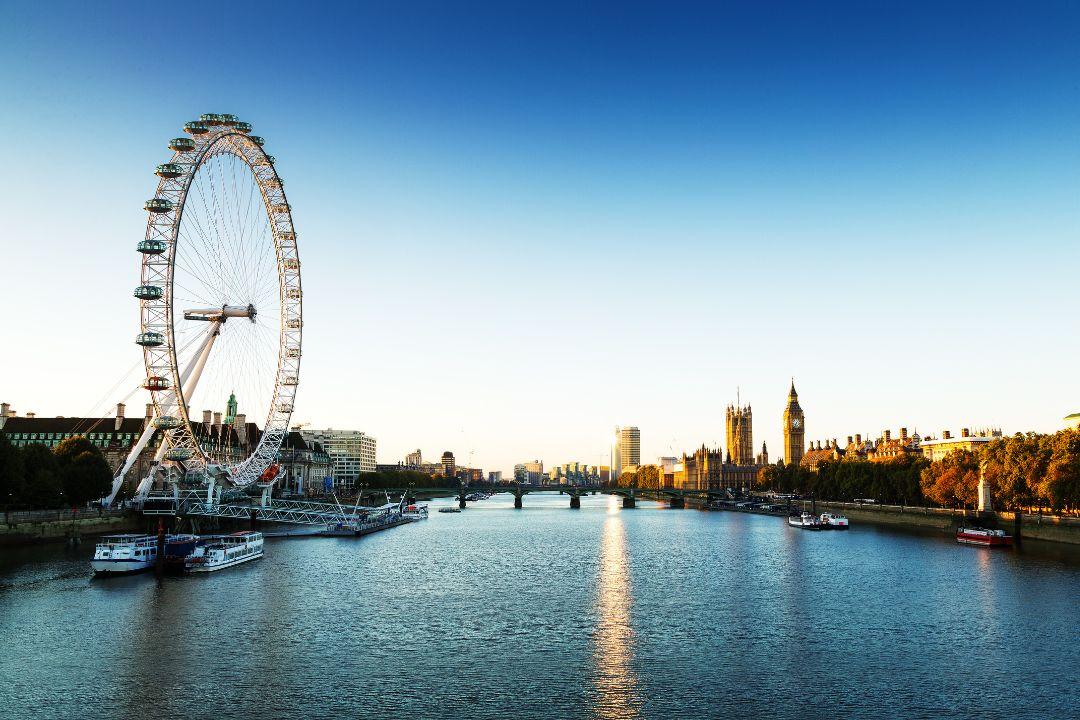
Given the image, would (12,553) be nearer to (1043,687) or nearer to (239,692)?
(239,692)

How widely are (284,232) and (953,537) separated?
72.8 meters

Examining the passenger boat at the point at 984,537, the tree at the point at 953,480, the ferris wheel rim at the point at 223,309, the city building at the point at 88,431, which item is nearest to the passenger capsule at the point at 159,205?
the ferris wheel rim at the point at 223,309

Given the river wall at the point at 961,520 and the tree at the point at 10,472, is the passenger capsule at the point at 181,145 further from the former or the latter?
the river wall at the point at 961,520

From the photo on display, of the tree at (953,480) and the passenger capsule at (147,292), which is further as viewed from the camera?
the tree at (953,480)

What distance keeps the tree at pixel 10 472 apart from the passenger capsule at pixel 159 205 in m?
21.5

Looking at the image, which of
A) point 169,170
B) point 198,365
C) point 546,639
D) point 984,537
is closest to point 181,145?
point 169,170

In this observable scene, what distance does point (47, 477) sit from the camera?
3095 inches

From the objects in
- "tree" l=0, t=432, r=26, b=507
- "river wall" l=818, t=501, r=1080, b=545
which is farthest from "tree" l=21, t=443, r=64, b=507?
"river wall" l=818, t=501, r=1080, b=545

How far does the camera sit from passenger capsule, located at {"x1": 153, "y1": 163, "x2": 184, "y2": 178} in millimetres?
73250

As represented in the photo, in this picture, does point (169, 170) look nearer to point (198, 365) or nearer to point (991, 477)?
point (198, 365)

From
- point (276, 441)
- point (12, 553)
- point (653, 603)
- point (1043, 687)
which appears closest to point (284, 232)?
point (276, 441)

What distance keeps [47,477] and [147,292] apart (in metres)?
20.1

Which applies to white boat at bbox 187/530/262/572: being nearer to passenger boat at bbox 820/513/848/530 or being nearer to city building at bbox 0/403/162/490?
city building at bbox 0/403/162/490

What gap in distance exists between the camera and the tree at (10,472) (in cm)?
7081
